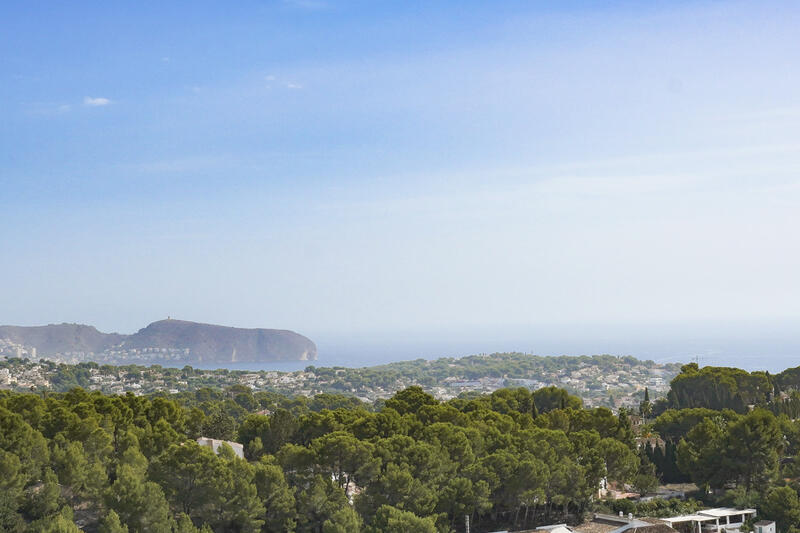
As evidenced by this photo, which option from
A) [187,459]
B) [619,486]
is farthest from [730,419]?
[187,459]

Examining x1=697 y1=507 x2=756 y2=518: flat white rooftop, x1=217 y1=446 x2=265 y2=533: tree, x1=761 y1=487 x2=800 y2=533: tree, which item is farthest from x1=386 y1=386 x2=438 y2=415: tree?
x1=761 y1=487 x2=800 y2=533: tree

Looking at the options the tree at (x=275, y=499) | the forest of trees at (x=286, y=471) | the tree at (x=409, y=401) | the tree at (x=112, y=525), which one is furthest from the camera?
the tree at (x=409, y=401)

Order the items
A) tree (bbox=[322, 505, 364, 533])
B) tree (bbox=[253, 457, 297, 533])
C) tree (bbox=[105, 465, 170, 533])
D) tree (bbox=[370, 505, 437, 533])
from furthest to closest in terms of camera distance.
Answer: tree (bbox=[253, 457, 297, 533]), tree (bbox=[322, 505, 364, 533]), tree (bbox=[370, 505, 437, 533]), tree (bbox=[105, 465, 170, 533])

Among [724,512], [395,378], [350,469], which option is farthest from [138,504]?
[395,378]

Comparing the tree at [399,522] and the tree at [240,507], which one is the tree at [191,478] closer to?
the tree at [240,507]

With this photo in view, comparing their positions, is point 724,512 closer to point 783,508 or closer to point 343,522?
point 783,508

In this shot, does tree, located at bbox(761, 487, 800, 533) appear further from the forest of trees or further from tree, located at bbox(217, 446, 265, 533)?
tree, located at bbox(217, 446, 265, 533)

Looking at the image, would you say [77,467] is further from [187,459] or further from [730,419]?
[730,419]

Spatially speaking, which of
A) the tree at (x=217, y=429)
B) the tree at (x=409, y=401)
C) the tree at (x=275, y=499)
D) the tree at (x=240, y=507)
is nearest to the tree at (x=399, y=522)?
the tree at (x=275, y=499)

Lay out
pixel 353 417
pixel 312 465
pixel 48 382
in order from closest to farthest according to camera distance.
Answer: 1. pixel 312 465
2. pixel 353 417
3. pixel 48 382
